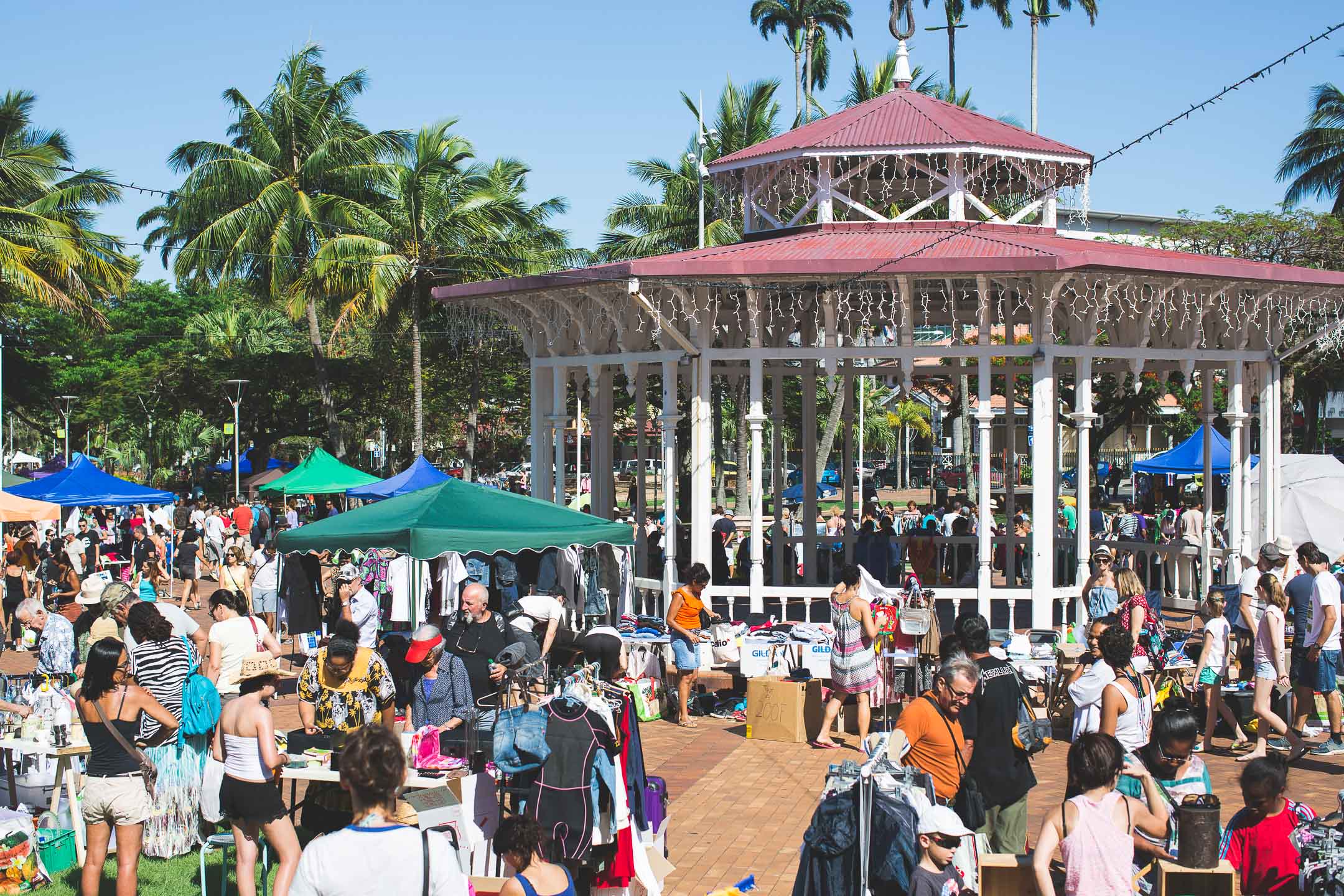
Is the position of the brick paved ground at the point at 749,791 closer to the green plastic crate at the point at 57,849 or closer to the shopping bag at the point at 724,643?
the shopping bag at the point at 724,643

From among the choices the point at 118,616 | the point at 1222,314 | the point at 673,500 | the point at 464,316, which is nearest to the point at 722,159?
the point at 464,316

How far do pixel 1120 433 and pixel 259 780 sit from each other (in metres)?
75.0

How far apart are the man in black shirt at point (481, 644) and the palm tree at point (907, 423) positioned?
53302mm

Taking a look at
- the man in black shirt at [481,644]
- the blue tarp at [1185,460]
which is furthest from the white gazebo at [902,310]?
the blue tarp at [1185,460]

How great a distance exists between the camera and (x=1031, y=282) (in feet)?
46.8

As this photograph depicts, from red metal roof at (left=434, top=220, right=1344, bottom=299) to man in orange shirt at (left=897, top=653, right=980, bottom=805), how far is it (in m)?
7.21

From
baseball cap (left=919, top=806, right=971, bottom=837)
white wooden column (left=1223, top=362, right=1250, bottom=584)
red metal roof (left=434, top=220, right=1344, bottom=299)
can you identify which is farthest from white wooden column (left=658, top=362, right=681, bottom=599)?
baseball cap (left=919, top=806, right=971, bottom=837)

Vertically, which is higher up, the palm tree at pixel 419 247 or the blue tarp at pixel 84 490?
the palm tree at pixel 419 247

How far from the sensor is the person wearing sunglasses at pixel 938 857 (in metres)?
5.59

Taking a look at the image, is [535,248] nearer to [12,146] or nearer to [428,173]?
[428,173]

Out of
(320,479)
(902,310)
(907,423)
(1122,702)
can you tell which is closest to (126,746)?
(1122,702)

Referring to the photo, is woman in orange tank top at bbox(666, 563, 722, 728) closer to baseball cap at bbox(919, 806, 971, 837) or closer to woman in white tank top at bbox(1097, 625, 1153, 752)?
woman in white tank top at bbox(1097, 625, 1153, 752)

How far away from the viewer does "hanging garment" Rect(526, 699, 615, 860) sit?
23.0 feet

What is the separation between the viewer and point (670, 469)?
1498 centimetres
